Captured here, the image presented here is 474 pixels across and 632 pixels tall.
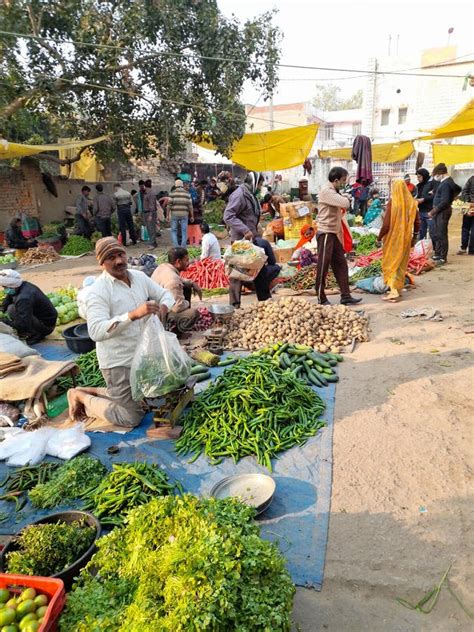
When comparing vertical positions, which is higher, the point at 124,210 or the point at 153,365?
the point at 124,210

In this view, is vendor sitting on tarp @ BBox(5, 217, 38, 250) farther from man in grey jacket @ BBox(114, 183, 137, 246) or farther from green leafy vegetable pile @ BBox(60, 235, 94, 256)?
man in grey jacket @ BBox(114, 183, 137, 246)

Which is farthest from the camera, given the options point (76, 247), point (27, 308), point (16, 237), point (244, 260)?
point (76, 247)

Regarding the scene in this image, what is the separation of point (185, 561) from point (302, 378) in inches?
116

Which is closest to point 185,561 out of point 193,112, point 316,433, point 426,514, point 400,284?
point 426,514

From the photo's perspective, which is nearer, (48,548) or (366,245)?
(48,548)

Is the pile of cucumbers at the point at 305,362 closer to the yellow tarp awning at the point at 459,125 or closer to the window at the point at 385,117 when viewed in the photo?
the yellow tarp awning at the point at 459,125

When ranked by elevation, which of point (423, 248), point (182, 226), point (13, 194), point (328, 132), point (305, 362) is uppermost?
point (328, 132)

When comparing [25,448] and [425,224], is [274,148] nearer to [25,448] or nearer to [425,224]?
[425,224]

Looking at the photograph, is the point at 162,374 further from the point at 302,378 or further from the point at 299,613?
the point at 299,613

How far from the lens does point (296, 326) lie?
552 centimetres

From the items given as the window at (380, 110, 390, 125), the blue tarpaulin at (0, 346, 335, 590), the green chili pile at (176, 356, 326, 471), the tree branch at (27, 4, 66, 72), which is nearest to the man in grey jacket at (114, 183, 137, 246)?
the tree branch at (27, 4, 66, 72)

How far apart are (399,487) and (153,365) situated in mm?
2010

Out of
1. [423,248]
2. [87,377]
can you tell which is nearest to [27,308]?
[87,377]

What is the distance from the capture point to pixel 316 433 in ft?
12.3
